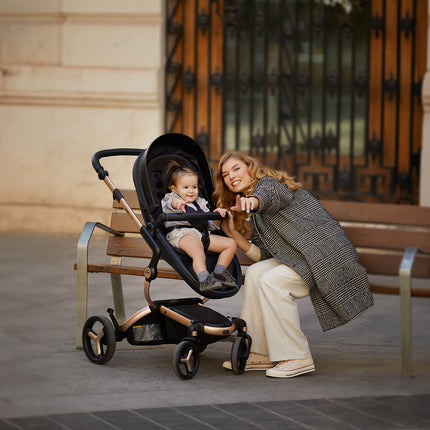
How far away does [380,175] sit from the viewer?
938 cm

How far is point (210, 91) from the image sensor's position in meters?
9.77

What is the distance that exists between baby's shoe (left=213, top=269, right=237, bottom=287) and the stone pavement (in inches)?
19.3

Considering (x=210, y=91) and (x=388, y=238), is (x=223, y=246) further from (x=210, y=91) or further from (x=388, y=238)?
(x=210, y=91)

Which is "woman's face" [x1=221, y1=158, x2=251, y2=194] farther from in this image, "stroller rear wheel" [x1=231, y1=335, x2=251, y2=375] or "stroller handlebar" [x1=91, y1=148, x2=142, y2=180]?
"stroller rear wheel" [x1=231, y1=335, x2=251, y2=375]

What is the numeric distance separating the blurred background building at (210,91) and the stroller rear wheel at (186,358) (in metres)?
4.92

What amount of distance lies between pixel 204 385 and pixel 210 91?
5527mm

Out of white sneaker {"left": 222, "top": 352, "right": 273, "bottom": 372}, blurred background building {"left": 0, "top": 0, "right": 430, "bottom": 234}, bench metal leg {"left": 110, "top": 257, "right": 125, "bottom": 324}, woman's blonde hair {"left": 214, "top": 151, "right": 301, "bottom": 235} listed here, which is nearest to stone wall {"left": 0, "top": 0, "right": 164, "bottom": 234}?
blurred background building {"left": 0, "top": 0, "right": 430, "bottom": 234}

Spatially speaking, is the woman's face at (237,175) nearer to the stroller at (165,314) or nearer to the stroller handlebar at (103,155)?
the stroller at (165,314)

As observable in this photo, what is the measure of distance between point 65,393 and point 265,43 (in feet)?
19.1

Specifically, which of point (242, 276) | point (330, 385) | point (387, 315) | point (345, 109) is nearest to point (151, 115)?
point (345, 109)

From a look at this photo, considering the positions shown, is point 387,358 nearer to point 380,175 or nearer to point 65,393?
point 65,393

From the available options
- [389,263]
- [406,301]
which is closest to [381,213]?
[389,263]


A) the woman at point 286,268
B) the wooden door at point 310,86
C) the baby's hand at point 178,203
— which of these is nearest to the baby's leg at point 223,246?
the woman at point 286,268

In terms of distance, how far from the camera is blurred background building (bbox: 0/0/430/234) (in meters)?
9.33
